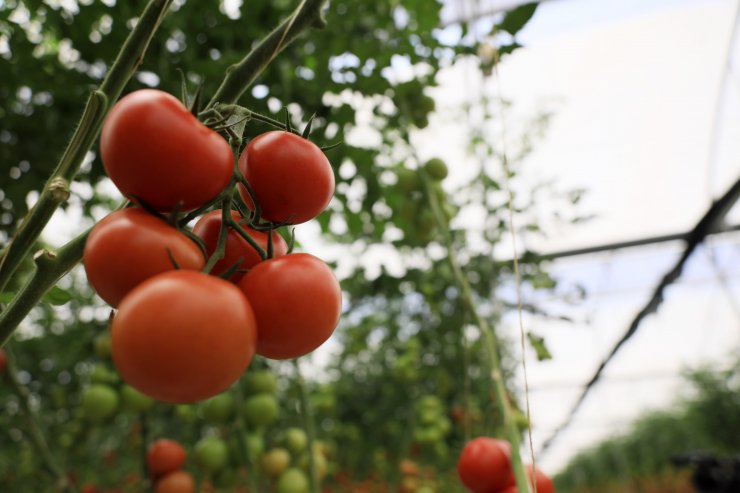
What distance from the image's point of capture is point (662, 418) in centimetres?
803

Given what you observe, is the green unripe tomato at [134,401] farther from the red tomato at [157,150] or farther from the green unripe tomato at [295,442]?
the red tomato at [157,150]

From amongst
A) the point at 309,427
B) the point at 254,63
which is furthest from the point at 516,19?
the point at 309,427

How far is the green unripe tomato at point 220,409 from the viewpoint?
0.98m

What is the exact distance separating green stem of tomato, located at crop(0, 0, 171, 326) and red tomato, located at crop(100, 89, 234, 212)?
0.08 ft

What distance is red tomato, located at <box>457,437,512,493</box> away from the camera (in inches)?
24.1

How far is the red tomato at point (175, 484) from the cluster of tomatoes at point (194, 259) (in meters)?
0.68

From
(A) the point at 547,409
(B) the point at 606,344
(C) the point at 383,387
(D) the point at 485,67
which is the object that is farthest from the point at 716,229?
(A) the point at 547,409

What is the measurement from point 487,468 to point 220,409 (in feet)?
1.81

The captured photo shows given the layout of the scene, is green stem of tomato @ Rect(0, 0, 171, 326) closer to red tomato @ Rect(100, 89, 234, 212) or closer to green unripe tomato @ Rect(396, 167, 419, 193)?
red tomato @ Rect(100, 89, 234, 212)

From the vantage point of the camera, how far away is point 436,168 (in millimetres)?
1064

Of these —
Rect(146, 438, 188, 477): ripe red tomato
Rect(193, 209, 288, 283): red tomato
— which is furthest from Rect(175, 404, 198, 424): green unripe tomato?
Rect(193, 209, 288, 283): red tomato

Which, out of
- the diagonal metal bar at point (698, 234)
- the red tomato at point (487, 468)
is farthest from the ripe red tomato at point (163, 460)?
the diagonal metal bar at point (698, 234)

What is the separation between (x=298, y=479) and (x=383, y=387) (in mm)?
1484

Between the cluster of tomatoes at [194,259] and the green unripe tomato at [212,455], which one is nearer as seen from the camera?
the cluster of tomatoes at [194,259]
